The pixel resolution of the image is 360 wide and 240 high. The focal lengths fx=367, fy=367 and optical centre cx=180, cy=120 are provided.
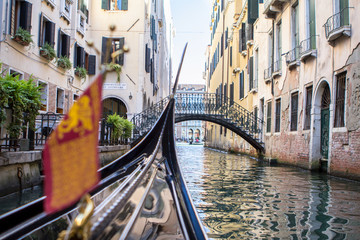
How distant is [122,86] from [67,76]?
3361mm

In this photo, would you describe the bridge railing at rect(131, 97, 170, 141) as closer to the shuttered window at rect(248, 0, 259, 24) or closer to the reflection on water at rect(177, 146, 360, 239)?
the shuttered window at rect(248, 0, 259, 24)

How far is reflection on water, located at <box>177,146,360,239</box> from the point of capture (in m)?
2.79

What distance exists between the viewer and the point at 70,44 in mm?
10242

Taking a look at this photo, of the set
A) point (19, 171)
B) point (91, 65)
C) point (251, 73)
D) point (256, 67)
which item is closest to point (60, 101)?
point (91, 65)

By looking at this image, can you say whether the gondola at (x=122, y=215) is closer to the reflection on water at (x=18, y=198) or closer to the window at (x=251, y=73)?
the reflection on water at (x=18, y=198)

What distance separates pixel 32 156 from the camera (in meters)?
4.70

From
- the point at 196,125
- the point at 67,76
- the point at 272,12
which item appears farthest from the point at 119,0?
the point at 196,125

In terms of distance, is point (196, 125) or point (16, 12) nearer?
point (16, 12)

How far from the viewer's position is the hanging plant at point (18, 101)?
4430 mm

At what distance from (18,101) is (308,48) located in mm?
5723

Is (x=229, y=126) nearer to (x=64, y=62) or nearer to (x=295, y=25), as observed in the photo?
(x=295, y=25)

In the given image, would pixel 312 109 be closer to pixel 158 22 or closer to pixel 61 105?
pixel 61 105

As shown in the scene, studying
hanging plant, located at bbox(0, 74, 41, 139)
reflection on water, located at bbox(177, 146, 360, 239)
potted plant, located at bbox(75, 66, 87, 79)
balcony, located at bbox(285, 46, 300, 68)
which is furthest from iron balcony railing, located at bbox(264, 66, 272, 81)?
hanging plant, located at bbox(0, 74, 41, 139)

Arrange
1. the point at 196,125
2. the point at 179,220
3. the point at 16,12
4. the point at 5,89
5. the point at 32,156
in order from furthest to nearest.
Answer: the point at 196,125, the point at 16,12, the point at 32,156, the point at 5,89, the point at 179,220
